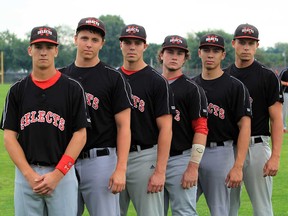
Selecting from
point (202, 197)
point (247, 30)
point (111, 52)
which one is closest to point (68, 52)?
point (111, 52)

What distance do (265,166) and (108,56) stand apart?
90922 millimetres

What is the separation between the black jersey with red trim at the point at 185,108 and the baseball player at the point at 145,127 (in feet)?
1.07

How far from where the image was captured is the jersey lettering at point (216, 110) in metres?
5.95

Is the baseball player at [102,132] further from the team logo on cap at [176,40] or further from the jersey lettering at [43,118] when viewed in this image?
the team logo on cap at [176,40]

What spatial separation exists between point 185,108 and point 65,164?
5.32ft

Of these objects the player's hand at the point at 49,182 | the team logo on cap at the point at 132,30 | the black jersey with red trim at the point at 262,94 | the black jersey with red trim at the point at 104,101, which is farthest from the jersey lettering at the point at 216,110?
the player's hand at the point at 49,182

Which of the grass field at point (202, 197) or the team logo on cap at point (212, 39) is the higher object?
the team logo on cap at point (212, 39)

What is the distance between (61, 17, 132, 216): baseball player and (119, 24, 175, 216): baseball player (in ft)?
1.19

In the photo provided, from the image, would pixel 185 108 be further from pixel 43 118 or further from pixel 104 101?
pixel 43 118

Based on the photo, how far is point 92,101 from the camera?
5.00m

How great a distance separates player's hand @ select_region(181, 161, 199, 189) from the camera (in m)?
5.60

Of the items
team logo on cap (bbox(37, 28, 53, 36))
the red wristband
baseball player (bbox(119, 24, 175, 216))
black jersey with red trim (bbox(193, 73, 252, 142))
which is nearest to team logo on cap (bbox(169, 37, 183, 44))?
baseball player (bbox(119, 24, 175, 216))

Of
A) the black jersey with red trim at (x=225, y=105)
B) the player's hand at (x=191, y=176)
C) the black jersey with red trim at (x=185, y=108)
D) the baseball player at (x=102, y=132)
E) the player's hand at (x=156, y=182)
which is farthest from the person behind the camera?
the black jersey with red trim at (x=225, y=105)

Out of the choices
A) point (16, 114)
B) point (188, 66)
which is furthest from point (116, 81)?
point (188, 66)
